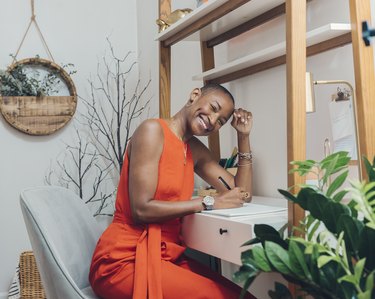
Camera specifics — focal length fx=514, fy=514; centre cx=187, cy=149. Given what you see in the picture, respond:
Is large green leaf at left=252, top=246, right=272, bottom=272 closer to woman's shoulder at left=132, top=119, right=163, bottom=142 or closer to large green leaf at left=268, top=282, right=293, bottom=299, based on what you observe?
large green leaf at left=268, top=282, right=293, bottom=299

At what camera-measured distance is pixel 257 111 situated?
238 centimetres

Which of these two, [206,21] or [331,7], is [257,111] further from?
[331,7]

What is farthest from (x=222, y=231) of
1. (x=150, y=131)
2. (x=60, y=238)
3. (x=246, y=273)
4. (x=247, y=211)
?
(x=246, y=273)

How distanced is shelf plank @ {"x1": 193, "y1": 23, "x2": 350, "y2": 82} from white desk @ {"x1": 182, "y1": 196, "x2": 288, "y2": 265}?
588 mm

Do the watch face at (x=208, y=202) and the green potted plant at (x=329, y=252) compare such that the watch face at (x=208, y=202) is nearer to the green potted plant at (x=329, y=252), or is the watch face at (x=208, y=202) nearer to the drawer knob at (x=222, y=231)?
the drawer knob at (x=222, y=231)

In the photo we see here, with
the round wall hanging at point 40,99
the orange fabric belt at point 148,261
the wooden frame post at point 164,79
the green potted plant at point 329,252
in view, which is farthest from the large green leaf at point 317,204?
the round wall hanging at point 40,99

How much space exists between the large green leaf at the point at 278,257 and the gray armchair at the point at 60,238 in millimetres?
814

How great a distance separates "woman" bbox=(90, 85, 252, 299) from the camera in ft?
5.55

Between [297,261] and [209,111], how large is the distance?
1030mm

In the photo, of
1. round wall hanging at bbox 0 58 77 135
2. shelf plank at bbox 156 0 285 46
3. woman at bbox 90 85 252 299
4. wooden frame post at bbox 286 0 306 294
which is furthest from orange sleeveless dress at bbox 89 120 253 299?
round wall hanging at bbox 0 58 77 135

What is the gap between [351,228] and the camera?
3.11ft

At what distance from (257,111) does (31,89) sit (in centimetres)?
177

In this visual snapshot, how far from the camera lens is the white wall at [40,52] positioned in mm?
3445

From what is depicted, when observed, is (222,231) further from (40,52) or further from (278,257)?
(40,52)
